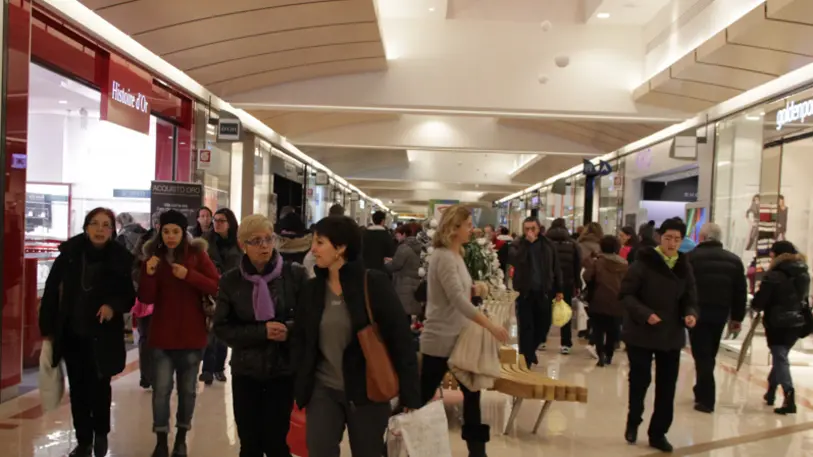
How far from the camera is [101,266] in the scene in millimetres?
4352

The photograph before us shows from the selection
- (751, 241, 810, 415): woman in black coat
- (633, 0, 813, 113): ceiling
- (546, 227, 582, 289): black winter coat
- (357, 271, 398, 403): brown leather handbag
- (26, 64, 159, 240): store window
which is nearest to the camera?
(357, 271, 398, 403): brown leather handbag

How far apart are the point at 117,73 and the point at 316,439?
19.8 ft

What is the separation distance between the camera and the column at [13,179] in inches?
233

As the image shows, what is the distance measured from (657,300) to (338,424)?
2.81m

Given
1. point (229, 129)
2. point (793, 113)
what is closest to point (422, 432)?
point (793, 113)

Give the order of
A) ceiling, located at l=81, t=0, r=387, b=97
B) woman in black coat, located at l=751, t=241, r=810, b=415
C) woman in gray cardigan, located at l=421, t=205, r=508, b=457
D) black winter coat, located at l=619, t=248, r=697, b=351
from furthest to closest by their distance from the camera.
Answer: ceiling, located at l=81, t=0, r=387, b=97, woman in black coat, located at l=751, t=241, r=810, b=415, black winter coat, located at l=619, t=248, r=697, b=351, woman in gray cardigan, located at l=421, t=205, r=508, b=457

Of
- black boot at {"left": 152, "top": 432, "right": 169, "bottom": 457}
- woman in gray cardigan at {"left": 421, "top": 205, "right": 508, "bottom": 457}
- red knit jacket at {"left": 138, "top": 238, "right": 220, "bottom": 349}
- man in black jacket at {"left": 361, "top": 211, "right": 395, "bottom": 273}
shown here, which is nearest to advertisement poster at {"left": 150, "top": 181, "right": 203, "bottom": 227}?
man in black jacket at {"left": 361, "top": 211, "right": 395, "bottom": 273}

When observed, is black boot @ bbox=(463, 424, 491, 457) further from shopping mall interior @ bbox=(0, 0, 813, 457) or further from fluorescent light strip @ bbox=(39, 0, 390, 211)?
fluorescent light strip @ bbox=(39, 0, 390, 211)

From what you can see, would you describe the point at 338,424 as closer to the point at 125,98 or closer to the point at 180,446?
the point at 180,446

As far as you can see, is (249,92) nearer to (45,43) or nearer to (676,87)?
(45,43)

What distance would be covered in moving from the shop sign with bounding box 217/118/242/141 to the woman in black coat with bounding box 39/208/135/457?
6876 millimetres

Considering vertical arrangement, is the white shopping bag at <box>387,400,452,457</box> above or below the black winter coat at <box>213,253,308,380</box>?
below

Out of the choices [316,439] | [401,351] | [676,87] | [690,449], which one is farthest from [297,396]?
[676,87]

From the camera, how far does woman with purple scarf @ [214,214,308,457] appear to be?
3461 mm
